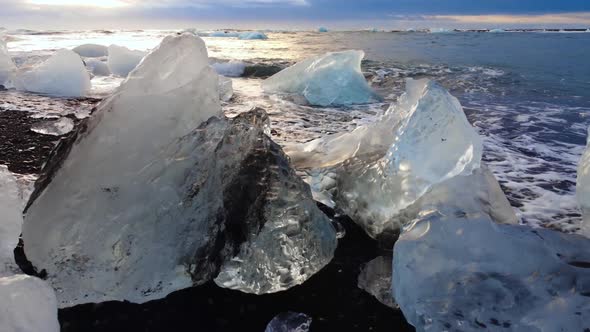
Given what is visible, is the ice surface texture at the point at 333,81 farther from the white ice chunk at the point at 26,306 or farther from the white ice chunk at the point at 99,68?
the white ice chunk at the point at 26,306

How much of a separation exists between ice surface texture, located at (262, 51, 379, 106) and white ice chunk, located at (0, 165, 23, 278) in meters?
5.06

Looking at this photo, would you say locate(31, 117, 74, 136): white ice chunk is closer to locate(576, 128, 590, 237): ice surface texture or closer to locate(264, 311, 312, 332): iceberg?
locate(264, 311, 312, 332): iceberg

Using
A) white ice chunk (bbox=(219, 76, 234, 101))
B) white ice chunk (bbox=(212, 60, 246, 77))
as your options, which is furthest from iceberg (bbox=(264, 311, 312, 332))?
white ice chunk (bbox=(212, 60, 246, 77))

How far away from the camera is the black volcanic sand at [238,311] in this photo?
5.32 ft

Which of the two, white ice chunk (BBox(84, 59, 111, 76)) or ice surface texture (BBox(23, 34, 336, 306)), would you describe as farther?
white ice chunk (BBox(84, 59, 111, 76))

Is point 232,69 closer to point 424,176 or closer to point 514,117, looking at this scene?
point 514,117

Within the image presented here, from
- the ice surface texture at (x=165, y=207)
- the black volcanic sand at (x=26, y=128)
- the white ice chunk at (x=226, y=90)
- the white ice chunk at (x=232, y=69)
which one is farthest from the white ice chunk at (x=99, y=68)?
the ice surface texture at (x=165, y=207)

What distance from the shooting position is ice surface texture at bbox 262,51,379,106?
21.7ft

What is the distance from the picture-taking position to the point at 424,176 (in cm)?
219

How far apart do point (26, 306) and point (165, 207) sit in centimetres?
62

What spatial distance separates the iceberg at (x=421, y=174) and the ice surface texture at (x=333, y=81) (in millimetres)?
4105

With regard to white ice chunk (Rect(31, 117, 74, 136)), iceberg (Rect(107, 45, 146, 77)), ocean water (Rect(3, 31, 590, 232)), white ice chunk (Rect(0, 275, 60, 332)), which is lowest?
ocean water (Rect(3, 31, 590, 232))

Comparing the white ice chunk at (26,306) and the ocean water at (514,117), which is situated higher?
the white ice chunk at (26,306)

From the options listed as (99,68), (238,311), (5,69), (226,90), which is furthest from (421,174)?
(99,68)
